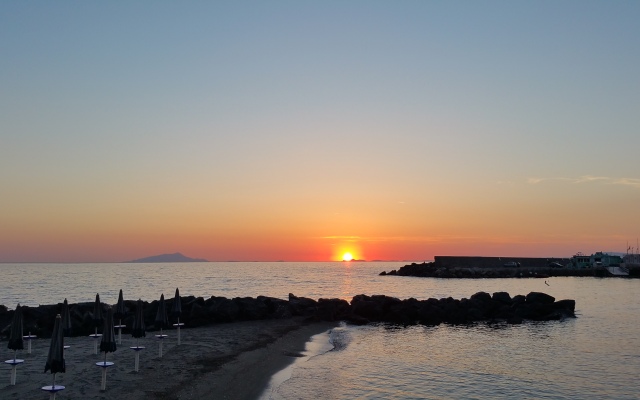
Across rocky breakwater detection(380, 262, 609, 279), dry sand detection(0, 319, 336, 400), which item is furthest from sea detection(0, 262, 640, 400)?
rocky breakwater detection(380, 262, 609, 279)

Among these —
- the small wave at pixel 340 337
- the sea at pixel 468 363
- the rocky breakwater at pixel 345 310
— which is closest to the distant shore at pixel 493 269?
the rocky breakwater at pixel 345 310

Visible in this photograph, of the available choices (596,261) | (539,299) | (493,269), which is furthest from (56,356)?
(596,261)

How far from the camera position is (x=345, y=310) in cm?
4600

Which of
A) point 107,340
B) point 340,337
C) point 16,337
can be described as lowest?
point 340,337

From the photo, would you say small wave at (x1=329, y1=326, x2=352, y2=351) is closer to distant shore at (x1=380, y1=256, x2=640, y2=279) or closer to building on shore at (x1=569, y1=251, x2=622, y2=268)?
distant shore at (x1=380, y1=256, x2=640, y2=279)

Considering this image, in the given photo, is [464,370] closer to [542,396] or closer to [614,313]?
[542,396]

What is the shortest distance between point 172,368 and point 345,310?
27348 mm

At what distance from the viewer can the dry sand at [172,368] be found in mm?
16469

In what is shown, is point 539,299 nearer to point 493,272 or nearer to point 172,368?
point 172,368

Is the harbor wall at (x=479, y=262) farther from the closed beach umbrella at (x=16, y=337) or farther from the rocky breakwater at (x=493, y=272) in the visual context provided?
Result: the closed beach umbrella at (x=16, y=337)

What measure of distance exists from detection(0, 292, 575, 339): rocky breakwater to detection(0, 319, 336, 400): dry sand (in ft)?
18.7

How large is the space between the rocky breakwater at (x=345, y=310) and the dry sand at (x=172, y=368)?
571 cm

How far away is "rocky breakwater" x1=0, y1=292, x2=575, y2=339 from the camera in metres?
35.0

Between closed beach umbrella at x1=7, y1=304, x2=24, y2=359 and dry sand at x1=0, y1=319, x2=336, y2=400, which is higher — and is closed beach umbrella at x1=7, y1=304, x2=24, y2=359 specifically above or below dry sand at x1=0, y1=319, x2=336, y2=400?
above
